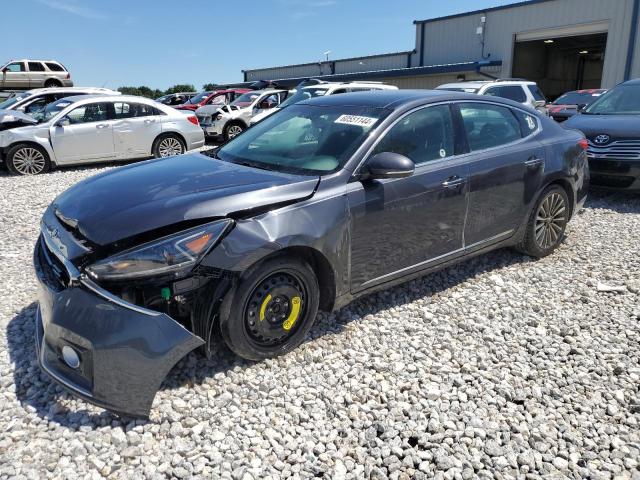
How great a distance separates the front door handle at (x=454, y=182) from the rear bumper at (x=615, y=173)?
13.9ft

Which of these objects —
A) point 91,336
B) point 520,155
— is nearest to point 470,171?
point 520,155

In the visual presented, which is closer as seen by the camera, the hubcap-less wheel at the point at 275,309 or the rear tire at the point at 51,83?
the hubcap-less wheel at the point at 275,309

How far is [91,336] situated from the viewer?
252 centimetres

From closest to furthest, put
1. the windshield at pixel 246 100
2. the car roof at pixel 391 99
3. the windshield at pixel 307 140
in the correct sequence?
the windshield at pixel 307 140 → the car roof at pixel 391 99 → the windshield at pixel 246 100

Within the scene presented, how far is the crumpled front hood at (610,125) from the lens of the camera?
709 cm

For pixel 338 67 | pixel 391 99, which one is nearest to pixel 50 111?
pixel 391 99

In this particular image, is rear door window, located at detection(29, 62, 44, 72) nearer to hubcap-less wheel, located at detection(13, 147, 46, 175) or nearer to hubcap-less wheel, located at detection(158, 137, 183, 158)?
hubcap-less wheel, located at detection(158, 137, 183, 158)

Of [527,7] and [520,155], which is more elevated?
[527,7]

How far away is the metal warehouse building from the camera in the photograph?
68.0 ft

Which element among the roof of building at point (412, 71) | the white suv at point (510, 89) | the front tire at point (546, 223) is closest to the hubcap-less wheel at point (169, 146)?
the white suv at point (510, 89)

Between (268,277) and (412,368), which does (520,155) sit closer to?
(412,368)

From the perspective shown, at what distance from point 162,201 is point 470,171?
7.81ft

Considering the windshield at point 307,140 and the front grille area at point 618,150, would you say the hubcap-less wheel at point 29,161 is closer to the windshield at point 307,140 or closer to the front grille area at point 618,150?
the windshield at point 307,140

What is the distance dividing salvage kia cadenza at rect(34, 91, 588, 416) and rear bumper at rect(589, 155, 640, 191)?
2.92 metres
